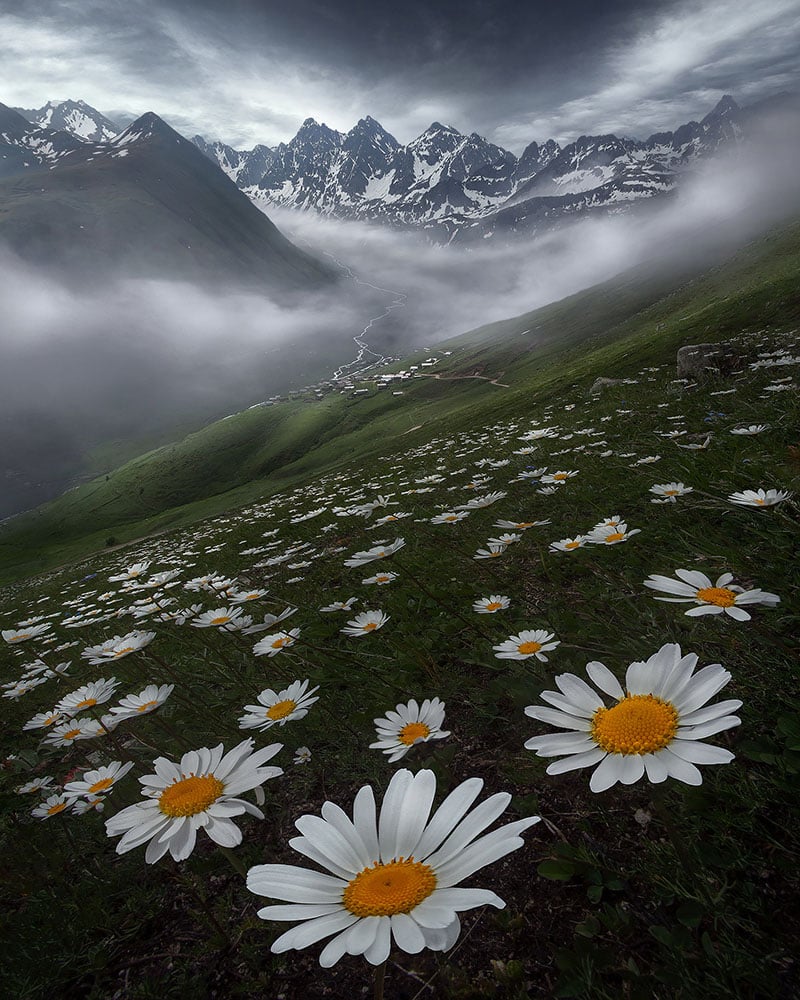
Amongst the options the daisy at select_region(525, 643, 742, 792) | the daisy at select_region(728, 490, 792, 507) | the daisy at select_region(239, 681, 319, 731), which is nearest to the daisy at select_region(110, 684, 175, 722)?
the daisy at select_region(239, 681, 319, 731)

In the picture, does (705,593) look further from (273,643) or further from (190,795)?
(273,643)

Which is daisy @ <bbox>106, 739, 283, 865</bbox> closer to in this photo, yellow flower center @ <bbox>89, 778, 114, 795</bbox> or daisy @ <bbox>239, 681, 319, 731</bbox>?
daisy @ <bbox>239, 681, 319, 731</bbox>

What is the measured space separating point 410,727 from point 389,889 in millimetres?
1132

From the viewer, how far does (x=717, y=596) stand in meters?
2.08

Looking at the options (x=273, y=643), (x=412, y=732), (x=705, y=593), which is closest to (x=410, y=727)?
(x=412, y=732)

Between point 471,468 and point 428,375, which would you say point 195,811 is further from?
point 428,375

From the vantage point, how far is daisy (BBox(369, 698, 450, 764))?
211 cm

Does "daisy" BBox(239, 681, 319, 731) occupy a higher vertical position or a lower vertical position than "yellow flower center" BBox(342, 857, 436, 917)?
lower

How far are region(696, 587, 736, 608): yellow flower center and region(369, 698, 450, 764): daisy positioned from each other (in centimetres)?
118

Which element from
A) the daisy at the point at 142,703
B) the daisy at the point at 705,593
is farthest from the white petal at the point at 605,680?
the daisy at the point at 142,703

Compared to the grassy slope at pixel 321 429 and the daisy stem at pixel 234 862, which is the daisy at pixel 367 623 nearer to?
the daisy stem at pixel 234 862

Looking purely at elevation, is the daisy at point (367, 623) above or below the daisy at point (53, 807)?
above

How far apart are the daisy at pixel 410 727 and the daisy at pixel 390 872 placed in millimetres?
595

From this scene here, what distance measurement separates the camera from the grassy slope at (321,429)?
5888 centimetres
